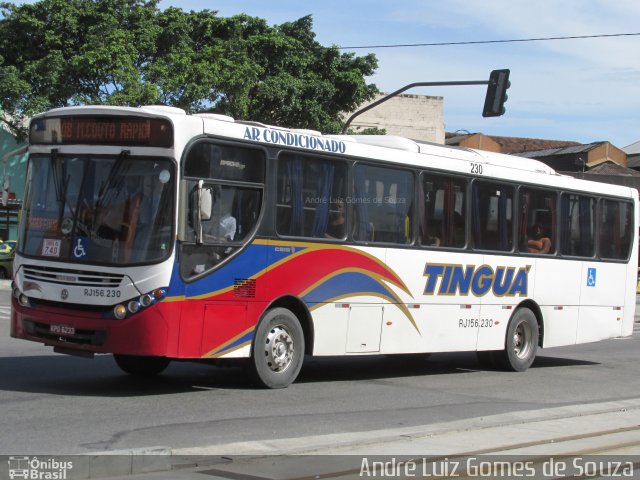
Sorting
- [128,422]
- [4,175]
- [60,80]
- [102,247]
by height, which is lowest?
[128,422]

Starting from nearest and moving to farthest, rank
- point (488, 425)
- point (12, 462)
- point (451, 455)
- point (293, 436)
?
point (12, 462) < point (451, 455) < point (293, 436) < point (488, 425)

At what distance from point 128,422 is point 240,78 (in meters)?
26.3

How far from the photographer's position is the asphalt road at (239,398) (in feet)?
28.1

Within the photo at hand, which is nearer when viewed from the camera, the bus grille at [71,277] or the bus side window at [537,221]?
the bus grille at [71,277]

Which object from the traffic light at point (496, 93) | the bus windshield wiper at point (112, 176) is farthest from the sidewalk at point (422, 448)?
the traffic light at point (496, 93)

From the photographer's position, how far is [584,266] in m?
16.5

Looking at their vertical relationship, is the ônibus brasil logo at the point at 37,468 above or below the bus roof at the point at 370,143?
below

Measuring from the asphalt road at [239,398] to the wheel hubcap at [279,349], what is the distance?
35 cm

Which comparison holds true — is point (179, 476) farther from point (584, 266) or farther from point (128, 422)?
point (584, 266)

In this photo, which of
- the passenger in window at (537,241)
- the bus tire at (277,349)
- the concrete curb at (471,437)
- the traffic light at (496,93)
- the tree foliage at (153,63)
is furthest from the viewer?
the tree foliage at (153,63)

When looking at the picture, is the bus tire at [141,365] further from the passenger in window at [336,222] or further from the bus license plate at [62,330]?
the passenger in window at [336,222]

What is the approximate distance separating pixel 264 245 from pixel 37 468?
5053 millimetres

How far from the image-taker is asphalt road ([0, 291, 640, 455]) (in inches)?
337

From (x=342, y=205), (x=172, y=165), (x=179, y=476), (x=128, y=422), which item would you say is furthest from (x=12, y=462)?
(x=342, y=205)
